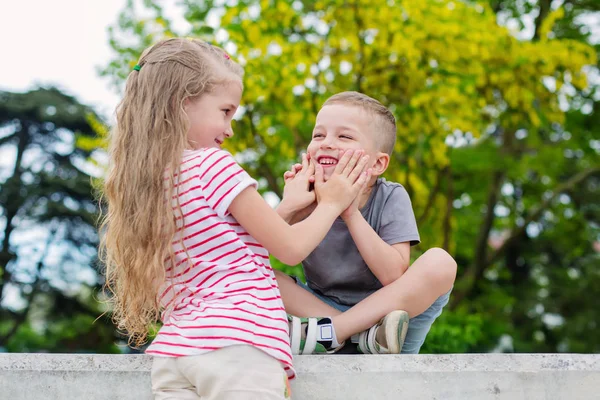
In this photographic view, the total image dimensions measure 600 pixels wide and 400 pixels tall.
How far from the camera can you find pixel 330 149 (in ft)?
9.24

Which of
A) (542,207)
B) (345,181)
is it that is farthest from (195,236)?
(542,207)

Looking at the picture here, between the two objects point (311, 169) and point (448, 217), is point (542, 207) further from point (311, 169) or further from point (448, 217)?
point (311, 169)

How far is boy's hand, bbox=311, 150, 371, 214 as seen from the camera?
93.1 inches

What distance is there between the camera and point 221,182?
6.63 ft

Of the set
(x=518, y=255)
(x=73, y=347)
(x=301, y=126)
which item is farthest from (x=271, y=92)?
(x=73, y=347)

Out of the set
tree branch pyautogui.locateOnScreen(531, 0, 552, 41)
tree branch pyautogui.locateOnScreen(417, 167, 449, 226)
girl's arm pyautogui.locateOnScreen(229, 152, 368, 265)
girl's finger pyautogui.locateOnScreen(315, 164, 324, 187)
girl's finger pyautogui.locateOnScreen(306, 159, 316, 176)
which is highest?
girl's arm pyautogui.locateOnScreen(229, 152, 368, 265)

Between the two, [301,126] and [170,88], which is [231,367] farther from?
[301,126]

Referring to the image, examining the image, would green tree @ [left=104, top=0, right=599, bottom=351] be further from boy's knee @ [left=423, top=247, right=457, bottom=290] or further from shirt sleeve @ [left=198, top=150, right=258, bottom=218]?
shirt sleeve @ [left=198, top=150, right=258, bottom=218]

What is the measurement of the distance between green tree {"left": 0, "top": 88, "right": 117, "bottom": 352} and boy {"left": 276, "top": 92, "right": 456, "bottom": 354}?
14008mm

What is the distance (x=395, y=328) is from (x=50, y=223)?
51.0 feet

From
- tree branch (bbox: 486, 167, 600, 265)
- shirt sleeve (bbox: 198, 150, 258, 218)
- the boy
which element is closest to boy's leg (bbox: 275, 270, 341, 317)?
the boy

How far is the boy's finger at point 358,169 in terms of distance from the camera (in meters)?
2.55

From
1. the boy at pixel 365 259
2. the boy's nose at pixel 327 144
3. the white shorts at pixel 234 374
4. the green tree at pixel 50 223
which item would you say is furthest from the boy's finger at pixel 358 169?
the green tree at pixel 50 223

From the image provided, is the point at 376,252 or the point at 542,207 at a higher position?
the point at 376,252
